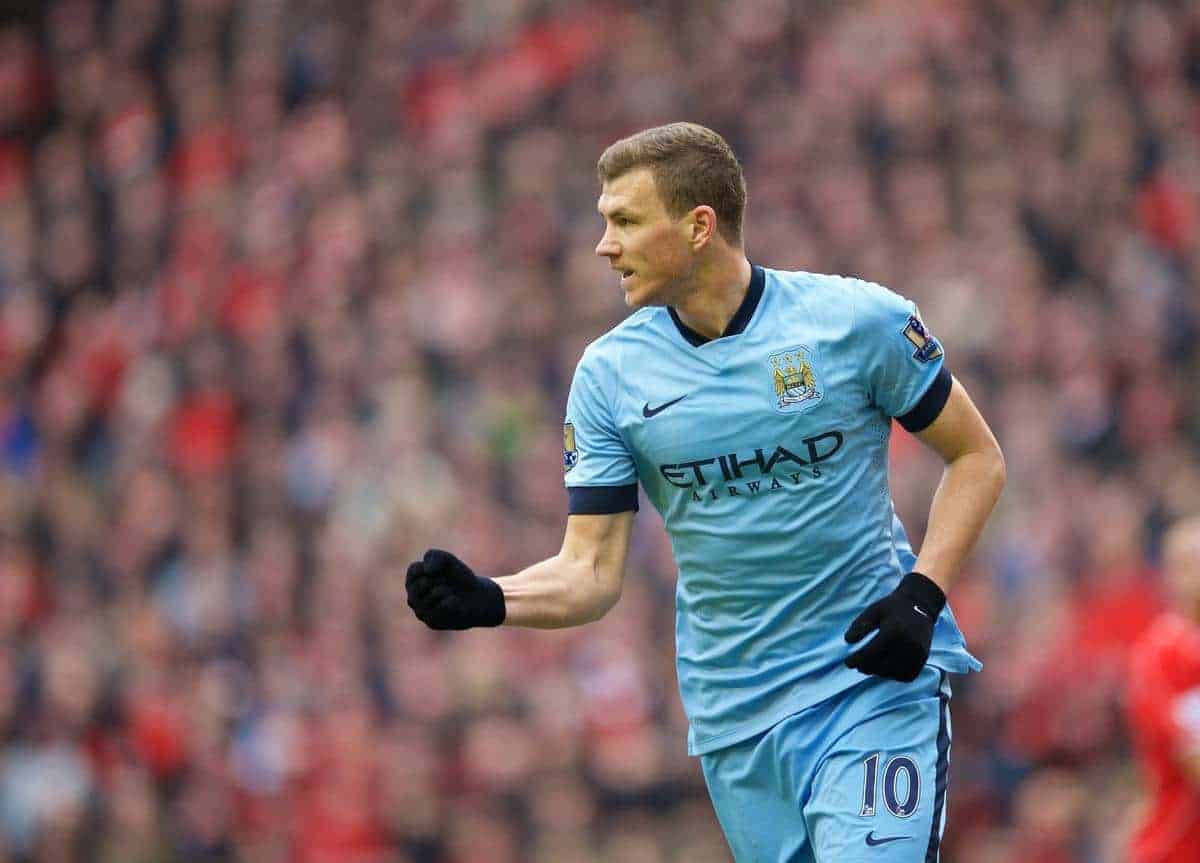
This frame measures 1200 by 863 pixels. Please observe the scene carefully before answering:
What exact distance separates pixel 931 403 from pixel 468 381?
835cm

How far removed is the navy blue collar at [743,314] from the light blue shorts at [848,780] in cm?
92

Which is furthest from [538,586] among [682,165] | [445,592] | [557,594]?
[682,165]

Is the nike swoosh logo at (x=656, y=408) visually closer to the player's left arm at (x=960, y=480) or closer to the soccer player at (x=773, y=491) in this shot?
the soccer player at (x=773, y=491)

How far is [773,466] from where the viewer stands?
4.68 metres

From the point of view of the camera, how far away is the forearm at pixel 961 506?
469 centimetres

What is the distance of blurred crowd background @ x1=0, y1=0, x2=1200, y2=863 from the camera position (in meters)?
10.1

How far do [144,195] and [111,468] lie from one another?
3.01 meters

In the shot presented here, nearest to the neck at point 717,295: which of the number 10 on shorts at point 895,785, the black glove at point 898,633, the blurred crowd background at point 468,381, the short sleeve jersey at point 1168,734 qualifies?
the black glove at point 898,633

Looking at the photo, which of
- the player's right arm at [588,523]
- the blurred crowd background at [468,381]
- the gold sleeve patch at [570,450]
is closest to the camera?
the player's right arm at [588,523]

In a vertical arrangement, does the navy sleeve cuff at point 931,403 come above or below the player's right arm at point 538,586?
above

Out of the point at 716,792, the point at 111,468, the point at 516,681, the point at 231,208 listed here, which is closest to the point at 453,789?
the point at 516,681

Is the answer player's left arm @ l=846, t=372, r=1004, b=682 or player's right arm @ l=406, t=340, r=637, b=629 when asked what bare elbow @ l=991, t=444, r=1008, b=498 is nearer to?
player's left arm @ l=846, t=372, r=1004, b=682

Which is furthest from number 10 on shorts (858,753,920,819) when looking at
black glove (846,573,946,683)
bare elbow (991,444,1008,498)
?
bare elbow (991,444,1008,498)

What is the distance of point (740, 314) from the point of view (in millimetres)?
4809
